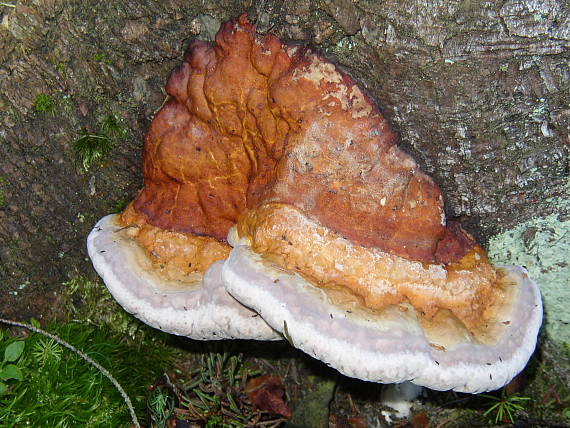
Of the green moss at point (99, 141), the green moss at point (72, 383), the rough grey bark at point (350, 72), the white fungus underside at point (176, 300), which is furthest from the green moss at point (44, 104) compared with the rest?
the green moss at point (72, 383)

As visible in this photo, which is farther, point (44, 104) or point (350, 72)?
point (44, 104)

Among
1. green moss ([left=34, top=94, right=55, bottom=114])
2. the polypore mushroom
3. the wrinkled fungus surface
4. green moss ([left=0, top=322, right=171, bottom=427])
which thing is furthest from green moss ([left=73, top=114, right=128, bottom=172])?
green moss ([left=0, top=322, right=171, bottom=427])

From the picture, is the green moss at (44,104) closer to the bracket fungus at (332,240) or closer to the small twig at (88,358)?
the bracket fungus at (332,240)

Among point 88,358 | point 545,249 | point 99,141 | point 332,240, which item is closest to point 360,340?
point 332,240

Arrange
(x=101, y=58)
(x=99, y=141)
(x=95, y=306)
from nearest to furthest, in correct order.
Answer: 1. (x=101, y=58)
2. (x=99, y=141)
3. (x=95, y=306)

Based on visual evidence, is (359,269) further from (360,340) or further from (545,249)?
(545,249)

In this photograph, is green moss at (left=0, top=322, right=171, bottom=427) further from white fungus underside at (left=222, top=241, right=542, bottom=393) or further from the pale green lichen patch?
the pale green lichen patch
